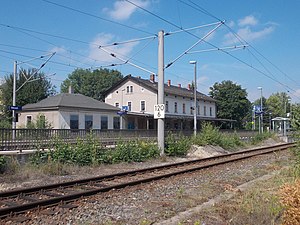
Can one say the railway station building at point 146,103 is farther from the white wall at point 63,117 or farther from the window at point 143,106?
the white wall at point 63,117

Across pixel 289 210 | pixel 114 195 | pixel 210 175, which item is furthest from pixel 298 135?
pixel 289 210

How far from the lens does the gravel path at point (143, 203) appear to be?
7406mm

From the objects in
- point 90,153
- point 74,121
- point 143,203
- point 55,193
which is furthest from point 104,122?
point 143,203

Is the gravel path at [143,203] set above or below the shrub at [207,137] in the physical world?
below

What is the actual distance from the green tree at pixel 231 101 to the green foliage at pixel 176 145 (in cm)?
5706

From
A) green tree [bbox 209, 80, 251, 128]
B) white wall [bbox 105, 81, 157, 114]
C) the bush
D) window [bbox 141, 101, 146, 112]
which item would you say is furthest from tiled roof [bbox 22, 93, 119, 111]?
Answer: green tree [bbox 209, 80, 251, 128]

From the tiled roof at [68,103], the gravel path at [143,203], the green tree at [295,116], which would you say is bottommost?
the gravel path at [143,203]

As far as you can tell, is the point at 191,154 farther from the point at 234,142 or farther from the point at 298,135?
the point at 298,135

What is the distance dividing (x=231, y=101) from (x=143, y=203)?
A: 74344 millimetres

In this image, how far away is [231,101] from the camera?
80750 millimetres

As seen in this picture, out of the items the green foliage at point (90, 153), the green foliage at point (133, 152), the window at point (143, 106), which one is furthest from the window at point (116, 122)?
the green foliage at point (90, 153)

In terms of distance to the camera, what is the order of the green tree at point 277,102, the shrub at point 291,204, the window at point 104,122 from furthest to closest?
1. the green tree at point 277,102
2. the window at point 104,122
3. the shrub at point 291,204

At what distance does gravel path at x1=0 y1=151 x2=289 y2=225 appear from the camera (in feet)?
→ 24.3

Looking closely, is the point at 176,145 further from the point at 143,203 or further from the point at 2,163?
the point at 143,203
